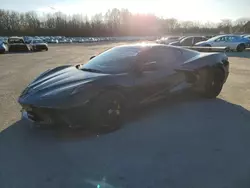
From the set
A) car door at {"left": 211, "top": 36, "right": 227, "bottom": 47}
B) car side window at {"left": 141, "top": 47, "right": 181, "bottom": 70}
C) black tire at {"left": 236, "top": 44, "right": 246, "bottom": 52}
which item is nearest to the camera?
car side window at {"left": 141, "top": 47, "right": 181, "bottom": 70}

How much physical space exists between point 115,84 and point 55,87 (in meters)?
0.92

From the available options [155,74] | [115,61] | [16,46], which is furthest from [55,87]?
[16,46]

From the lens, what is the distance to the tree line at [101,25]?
82125 mm

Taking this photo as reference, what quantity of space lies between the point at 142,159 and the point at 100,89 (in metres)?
1.25

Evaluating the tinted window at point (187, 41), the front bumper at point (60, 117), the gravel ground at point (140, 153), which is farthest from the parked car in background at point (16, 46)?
the front bumper at point (60, 117)

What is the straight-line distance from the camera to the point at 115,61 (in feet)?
16.1

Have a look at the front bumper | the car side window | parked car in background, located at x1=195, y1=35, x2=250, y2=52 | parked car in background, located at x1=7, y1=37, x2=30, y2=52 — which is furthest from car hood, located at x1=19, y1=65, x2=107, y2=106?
parked car in background, located at x1=7, y1=37, x2=30, y2=52

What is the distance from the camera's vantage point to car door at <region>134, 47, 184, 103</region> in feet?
15.1

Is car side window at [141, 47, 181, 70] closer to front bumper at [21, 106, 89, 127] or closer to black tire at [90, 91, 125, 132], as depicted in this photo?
black tire at [90, 91, 125, 132]

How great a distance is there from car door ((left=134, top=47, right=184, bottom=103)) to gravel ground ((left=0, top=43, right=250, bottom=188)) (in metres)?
0.46

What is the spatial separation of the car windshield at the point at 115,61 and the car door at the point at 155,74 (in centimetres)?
20

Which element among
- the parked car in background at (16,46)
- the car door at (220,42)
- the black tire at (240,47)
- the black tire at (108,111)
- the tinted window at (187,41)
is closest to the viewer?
the black tire at (108,111)

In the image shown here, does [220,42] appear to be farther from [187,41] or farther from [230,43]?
[187,41]

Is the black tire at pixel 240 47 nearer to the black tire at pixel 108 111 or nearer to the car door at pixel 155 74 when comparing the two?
the car door at pixel 155 74
